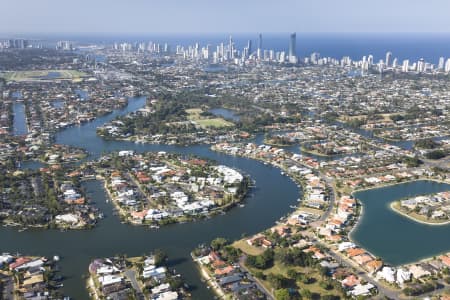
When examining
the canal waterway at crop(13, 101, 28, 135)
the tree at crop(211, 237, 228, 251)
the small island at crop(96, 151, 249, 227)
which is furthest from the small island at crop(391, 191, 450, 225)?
the canal waterway at crop(13, 101, 28, 135)

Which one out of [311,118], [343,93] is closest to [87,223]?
[311,118]

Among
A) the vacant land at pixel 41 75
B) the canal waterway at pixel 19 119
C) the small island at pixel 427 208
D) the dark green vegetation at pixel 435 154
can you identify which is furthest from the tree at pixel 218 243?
the vacant land at pixel 41 75

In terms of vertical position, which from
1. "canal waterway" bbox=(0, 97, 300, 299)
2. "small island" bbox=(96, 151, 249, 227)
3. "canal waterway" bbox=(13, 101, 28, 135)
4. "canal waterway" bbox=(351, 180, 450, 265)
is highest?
"canal waterway" bbox=(13, 101, 28, 135)

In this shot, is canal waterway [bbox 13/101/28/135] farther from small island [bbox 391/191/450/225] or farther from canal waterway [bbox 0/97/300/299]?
small island [bbox 391/191/450/225]

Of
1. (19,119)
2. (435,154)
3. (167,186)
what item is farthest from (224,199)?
(19,119)

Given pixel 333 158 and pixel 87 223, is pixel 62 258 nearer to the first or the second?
pixel 87 223

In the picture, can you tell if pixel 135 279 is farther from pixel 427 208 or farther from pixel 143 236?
pixel 427 208

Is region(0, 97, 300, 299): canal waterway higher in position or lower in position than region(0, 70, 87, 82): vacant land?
lower
